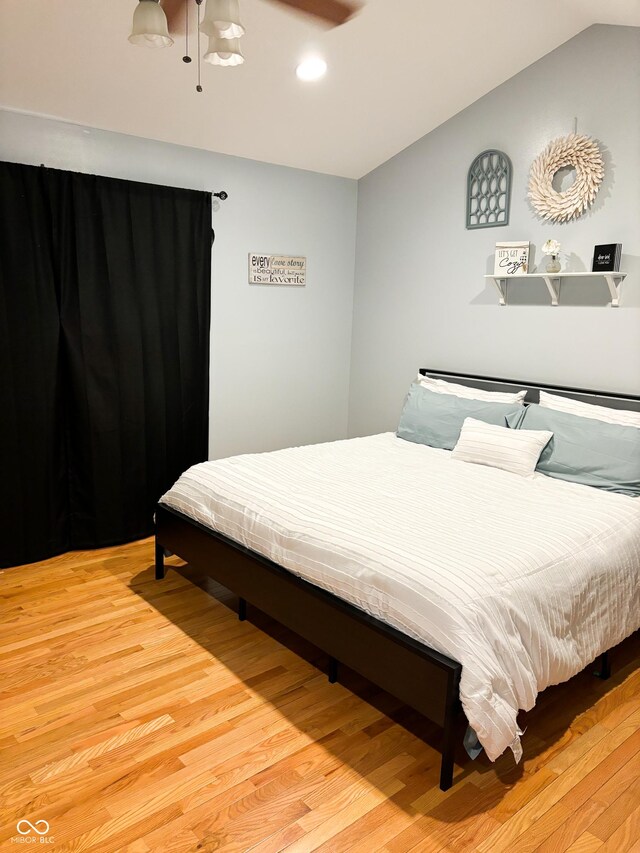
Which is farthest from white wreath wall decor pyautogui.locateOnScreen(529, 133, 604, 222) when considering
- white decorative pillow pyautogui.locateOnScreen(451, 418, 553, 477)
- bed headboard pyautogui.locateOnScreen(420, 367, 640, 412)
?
white decorative pillow pyautogui.locateOnScreen(451, 418, 553, 477)

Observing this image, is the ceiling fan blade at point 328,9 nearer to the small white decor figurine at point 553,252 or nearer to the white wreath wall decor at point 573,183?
the white wreath wall decor at point 573,183

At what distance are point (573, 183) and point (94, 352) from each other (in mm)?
2813

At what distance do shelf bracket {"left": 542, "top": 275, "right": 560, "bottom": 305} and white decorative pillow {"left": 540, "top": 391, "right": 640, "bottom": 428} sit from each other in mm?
532

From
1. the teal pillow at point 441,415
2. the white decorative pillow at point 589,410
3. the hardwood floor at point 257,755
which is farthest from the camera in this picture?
the teal pillow at point 441,415

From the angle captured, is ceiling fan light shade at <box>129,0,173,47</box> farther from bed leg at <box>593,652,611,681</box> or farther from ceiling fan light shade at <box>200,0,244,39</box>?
bed leg at <box>593,652,611,681</box>

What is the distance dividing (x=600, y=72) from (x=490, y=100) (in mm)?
704

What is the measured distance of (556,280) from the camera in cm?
363

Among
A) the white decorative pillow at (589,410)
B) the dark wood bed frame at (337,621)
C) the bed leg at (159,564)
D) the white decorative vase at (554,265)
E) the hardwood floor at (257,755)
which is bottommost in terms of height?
the hardwood floor at (257,755)

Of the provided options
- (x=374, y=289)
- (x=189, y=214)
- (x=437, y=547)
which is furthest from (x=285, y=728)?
(x=374, y=289)

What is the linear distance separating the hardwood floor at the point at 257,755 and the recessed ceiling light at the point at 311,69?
2803 millimetres

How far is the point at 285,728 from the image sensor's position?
229 cm

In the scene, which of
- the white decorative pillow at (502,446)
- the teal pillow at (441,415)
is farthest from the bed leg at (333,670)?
the teal pillow at (441,415)

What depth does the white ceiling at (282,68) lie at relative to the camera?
2.87 metres

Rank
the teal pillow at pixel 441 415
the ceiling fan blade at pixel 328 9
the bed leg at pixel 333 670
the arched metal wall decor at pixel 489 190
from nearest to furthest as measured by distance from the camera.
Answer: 1. the bed leg at pixel 333 670
2. the ceiling fan blade at pixel 328 9
3. the teal pillow at pixel 441 415
4. the arched metal wall decor at pixel 489 190
